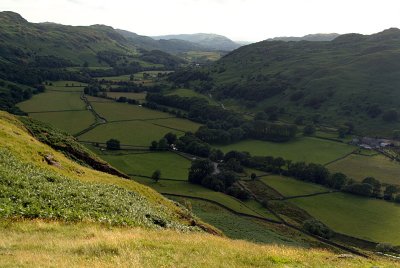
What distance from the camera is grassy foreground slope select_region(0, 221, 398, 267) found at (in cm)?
2159

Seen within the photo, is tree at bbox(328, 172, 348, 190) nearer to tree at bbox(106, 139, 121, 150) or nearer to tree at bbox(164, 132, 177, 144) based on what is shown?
tree at bbox(164, 132, 177, 144)

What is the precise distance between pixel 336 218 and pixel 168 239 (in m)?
104

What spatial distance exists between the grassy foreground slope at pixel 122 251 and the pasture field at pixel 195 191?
92104 mm

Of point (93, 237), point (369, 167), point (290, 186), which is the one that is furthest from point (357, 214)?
point (93, 237)

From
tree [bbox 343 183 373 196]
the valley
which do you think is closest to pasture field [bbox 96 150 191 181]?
the valley

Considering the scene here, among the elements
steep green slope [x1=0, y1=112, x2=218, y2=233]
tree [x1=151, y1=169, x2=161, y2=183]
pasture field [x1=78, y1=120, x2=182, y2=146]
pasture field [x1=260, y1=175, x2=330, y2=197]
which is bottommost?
pasture field [x1=260, y1=175, x2=330, y2=197]

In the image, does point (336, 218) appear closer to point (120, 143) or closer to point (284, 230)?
point (284, 230)

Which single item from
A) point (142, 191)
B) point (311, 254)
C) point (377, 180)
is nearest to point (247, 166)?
point (377, 180)

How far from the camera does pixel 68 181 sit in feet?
149

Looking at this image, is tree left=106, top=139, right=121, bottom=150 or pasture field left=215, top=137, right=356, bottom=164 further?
pasture field left=215, top=137, right=356, bottom=164

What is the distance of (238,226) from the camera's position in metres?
94.9

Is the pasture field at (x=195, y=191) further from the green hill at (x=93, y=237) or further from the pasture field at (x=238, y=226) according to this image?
the green hill at (x=93, y=237)

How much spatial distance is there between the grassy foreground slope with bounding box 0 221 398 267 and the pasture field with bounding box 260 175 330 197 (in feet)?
371

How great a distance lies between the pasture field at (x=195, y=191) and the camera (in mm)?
121769
